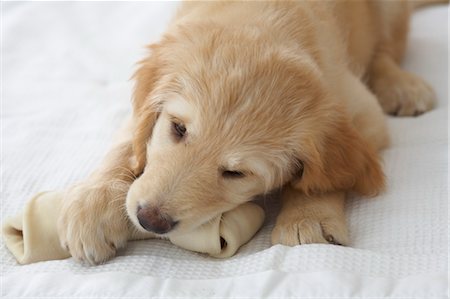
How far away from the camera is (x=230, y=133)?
1.90m

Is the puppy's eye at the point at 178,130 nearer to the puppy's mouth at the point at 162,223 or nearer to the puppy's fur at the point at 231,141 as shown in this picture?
the puppy's fur at the point at 231,141

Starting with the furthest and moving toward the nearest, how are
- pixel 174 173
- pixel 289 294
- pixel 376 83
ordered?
pixel 376 83 → pixel 174 173 → pixel 289 294

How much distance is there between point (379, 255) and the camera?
1.87 m

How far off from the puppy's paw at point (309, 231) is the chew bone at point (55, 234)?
97 mm

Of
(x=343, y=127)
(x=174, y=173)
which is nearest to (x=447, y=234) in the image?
(x=343, y=127)

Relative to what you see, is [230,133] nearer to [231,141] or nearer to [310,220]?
[231,141]

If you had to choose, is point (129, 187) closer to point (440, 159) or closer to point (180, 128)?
point (180, 128)

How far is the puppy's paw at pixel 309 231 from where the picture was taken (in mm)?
1964

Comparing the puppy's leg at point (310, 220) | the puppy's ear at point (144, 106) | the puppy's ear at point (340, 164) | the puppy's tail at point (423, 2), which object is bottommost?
the puppy's tail at point (423, 2)

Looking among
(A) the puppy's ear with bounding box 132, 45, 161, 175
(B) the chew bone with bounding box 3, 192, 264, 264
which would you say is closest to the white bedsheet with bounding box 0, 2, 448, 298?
(B) the chew bone with bounding box 3, 192, 264, 264

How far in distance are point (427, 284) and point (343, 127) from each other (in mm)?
582

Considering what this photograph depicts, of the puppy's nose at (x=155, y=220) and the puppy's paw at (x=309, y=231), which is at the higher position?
the puppy's nose at (x=155, y=220)

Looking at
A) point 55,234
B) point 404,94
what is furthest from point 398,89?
point 55,234

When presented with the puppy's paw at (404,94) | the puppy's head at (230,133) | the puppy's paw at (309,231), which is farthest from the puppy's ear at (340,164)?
the puppy's paw at (404,94)
